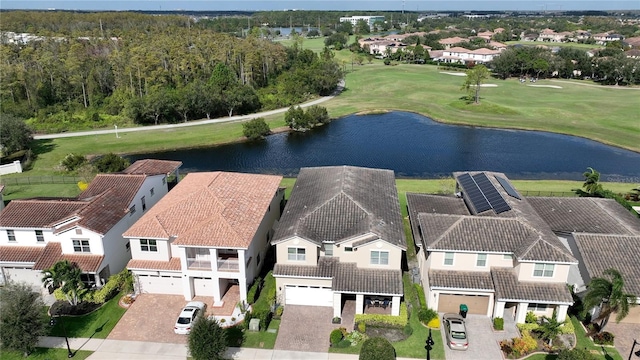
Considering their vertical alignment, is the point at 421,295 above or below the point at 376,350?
below

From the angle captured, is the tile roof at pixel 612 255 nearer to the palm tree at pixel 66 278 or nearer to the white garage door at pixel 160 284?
the white garage door at pixel 160 284

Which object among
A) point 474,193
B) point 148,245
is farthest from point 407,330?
point 148,245

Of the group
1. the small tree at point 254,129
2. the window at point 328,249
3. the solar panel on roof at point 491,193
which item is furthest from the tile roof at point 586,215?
the small tree at point 254,129

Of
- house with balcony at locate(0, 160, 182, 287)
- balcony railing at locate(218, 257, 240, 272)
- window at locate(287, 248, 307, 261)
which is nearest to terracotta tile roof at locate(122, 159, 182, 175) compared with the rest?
house with balcony at locate(0, 160, 182, 287)

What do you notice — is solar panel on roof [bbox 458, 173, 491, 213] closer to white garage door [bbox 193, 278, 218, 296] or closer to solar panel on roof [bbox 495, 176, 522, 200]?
solar panel on roof [bbox 495, 176, 522, 200]

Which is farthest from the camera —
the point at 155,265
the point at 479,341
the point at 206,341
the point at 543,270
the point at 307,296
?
the point at 155,265

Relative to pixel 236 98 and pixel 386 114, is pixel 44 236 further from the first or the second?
pixel 386 114

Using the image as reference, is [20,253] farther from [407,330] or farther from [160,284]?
[407,330]
